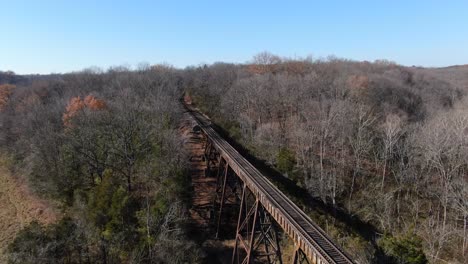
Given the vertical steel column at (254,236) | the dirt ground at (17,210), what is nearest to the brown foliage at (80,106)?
the dirt ground at (17,210)

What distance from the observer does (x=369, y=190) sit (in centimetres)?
3831

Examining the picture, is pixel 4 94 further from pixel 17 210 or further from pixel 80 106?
pixel 17 210

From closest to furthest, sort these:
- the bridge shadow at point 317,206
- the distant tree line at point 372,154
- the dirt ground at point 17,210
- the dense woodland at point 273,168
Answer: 1. the dense woodland at point 273,168
2. the distant tree line at point 372,154
3. the bridge shadow at point 317,206
4. the dirt ground at point 17,210

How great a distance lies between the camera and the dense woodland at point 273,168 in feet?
80.2

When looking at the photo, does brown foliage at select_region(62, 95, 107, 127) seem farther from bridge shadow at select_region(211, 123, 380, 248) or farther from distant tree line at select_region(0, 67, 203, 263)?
bridge shadow at select_region(211, 123, 380, 248)

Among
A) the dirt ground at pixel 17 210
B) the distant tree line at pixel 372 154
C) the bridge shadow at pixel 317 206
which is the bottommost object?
the dirt ground at pixel 17 210

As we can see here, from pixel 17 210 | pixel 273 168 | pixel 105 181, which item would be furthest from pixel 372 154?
pixel 17 210

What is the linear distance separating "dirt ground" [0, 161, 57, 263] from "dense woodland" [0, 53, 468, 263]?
236cm

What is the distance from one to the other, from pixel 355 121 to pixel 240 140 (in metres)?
18.5

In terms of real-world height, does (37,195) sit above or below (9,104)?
below

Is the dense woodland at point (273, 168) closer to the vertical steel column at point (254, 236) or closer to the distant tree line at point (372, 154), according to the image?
the distant tree line at point (372, 154)

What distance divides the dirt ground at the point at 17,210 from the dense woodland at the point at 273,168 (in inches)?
92.9

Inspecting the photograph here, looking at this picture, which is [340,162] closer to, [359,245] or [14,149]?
[359,245]

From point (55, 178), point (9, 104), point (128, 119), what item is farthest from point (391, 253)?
point (9, 104)
